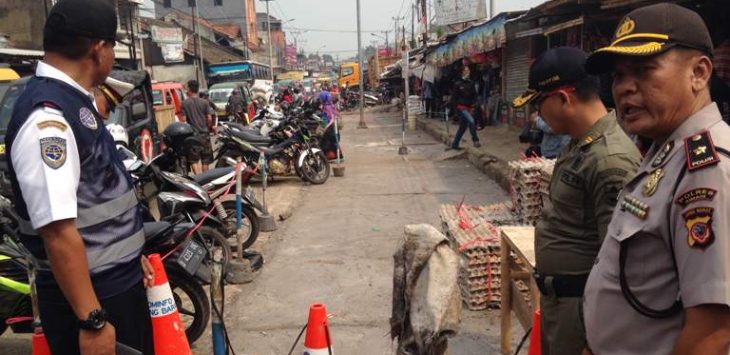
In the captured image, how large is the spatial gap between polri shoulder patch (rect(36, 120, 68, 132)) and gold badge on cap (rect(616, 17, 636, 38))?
1.67 metres

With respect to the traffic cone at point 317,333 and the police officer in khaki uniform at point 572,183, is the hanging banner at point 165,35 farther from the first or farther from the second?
the police officer in khaki uniform at point 572,183

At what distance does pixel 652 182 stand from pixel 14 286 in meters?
3.66

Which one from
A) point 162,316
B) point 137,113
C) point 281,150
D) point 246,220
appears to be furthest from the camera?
point 281,150

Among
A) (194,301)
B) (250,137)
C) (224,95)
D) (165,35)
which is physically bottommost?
(194,301)

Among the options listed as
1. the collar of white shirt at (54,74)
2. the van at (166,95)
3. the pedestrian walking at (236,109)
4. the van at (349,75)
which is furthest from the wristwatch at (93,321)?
the van at (349,75)

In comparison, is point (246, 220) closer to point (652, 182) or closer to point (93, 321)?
point (93, 321)

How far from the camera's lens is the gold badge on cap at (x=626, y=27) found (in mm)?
1376

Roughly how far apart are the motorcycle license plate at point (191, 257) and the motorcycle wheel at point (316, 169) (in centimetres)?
592

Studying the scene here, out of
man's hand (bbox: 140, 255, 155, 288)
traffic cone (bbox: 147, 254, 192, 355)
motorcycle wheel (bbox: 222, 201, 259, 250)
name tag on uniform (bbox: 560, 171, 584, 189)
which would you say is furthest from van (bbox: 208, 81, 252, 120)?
name tag on uniform (bbox: 560, 171, 584, 189)

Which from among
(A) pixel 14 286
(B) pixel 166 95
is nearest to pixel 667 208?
(A) pixel 14 286

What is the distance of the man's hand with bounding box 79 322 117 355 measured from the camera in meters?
1.83

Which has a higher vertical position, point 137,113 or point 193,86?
point 193,86

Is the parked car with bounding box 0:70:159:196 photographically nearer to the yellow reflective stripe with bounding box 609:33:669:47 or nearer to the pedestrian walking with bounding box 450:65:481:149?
the pedestrian walking with bounding box 450:65:481:149

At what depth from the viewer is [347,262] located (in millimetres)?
5809
